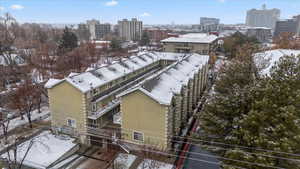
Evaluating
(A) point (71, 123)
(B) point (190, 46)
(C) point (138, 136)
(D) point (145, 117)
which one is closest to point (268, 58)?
(D) point (145, 117)

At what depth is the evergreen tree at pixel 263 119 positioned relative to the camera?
11.0 meters

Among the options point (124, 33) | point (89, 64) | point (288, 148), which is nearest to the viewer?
point (288, 148)

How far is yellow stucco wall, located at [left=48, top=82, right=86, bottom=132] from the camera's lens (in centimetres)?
1969

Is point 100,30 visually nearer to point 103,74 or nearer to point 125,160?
point 103,74

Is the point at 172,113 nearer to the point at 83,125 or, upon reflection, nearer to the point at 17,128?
the point at 83,125

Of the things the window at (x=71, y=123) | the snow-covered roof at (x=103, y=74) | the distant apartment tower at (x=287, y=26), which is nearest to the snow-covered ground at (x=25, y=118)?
the window at (x=71, y=123)

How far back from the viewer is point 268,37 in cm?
13162

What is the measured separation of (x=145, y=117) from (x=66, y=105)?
862 cm

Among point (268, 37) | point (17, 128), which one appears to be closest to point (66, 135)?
point (17, 128)

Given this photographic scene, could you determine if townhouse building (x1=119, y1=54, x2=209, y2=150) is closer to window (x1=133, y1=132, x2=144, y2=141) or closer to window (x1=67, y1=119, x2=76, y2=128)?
window (x1=133, y1=132, x2=144, y2=141)

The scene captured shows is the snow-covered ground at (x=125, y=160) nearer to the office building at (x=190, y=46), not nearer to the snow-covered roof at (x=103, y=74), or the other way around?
the snow-covered roof at (x=103, y=74)

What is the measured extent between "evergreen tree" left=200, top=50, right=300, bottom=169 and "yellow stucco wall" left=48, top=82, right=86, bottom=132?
38.4 feet

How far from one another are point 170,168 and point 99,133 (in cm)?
799

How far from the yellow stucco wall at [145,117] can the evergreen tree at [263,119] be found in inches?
147
